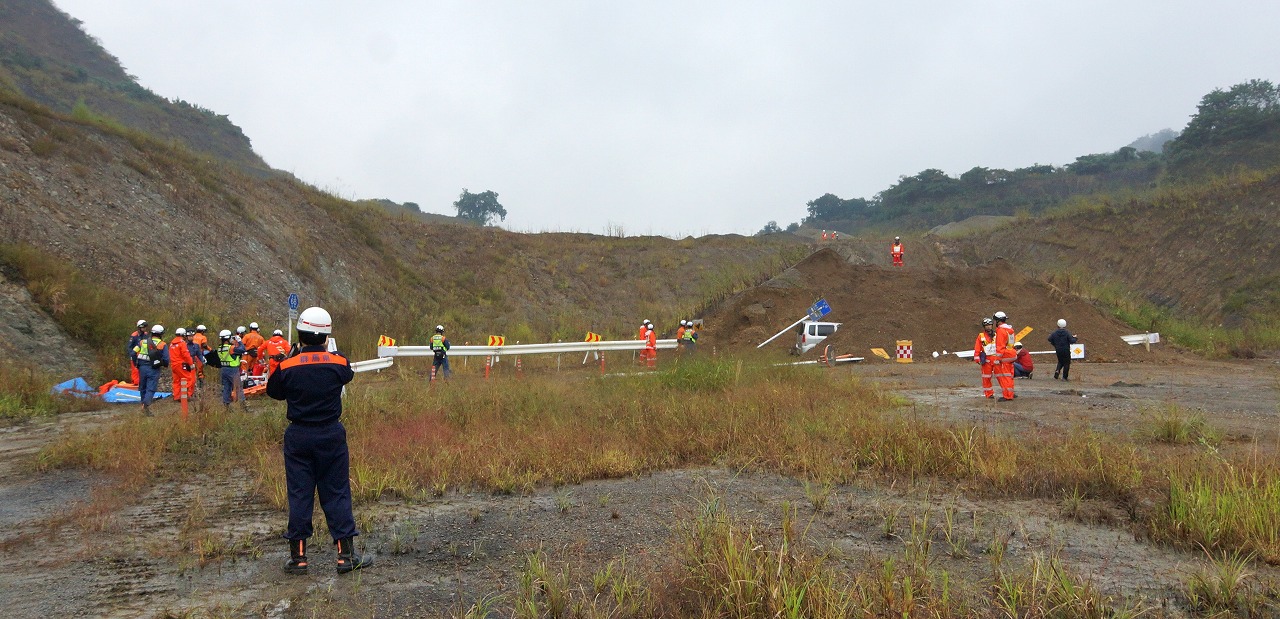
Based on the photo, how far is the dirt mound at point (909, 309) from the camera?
26141mm

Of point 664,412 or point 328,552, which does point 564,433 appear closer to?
point 664,412

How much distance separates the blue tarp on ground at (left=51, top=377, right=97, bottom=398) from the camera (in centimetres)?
1516

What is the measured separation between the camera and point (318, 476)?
5520mm

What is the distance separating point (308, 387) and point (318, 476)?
0.66 metres

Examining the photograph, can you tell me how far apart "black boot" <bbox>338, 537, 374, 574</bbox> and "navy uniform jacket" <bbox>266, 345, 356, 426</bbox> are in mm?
872

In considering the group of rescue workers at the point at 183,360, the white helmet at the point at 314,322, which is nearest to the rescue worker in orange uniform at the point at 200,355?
the group of rescue workers at the point at 183,360

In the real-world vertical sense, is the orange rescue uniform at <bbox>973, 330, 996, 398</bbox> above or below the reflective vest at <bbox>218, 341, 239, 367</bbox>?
below

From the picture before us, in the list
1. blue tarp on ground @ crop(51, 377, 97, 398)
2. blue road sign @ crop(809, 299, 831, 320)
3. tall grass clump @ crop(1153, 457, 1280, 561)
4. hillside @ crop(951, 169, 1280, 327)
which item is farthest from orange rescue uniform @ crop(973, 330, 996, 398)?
hillside @ crop(951, 169, 1280, 327)

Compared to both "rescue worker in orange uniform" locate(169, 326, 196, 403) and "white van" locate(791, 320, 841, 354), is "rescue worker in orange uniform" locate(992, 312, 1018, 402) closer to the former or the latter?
"white van" locate(791, 320, 841, 354)

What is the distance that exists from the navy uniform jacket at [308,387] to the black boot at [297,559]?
0.84m

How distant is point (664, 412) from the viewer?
1034cm

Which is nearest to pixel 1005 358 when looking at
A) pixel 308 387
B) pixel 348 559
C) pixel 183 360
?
pixel 348 559

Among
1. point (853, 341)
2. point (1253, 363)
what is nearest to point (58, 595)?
point (853, 341)

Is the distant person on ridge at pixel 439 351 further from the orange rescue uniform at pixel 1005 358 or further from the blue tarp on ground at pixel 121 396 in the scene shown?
the orange rescue uniform at pixel 1005 358
